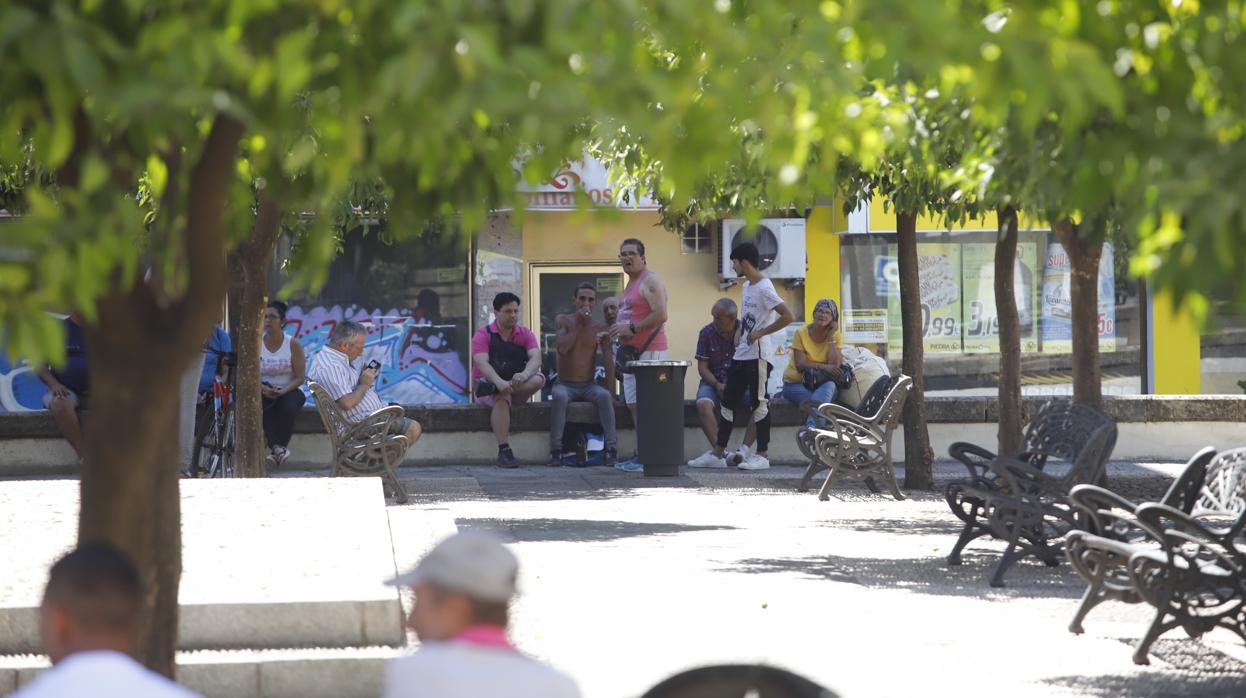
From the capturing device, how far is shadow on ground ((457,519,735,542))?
11.7 meters

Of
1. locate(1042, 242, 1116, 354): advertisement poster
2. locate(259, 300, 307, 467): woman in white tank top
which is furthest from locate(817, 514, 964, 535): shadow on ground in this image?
locate(1042, 242, 1116, 354): advertisement poster

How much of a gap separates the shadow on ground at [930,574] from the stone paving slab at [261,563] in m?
2.42

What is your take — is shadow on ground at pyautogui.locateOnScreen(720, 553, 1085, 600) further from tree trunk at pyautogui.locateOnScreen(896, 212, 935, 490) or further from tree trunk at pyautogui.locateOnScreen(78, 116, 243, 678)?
tree trunk at pyautogui.locateOnScreen(78, 116, 243, 678)

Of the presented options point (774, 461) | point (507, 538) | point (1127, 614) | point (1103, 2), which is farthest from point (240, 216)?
point (774, 461)

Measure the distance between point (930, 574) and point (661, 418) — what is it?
6.91 m

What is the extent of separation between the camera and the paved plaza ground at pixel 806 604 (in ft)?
23.7

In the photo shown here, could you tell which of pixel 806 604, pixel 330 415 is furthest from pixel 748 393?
pixel 806 604

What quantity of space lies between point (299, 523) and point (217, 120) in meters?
5.66

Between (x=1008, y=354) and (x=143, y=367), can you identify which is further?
(x=1008, y=354)

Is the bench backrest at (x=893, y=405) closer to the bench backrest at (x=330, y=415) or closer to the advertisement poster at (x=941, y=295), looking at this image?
the bench backrest at (x=330, y=415)

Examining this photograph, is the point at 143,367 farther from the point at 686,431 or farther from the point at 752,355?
the point at 686,431

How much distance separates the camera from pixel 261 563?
8000 millimetres

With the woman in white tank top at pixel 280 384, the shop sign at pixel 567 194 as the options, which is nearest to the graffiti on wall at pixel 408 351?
the shop sign at pixel 567 194

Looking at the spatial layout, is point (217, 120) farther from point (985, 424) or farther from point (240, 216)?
point (985, 424)
